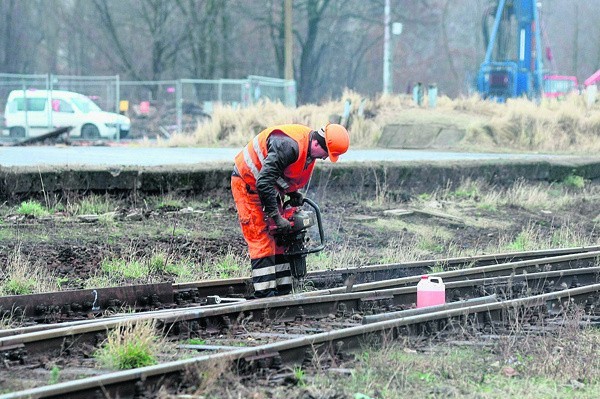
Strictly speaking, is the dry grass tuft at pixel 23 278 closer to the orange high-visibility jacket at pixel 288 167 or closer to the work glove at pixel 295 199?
the orange high-visibility jacket at pixel 288 167

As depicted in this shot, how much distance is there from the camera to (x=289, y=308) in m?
8.22

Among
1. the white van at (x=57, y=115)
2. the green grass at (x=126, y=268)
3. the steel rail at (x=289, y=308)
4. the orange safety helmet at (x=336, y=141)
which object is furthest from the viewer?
the white van at (x=57, y=115)

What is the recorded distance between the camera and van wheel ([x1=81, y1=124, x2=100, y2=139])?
33.9 metres

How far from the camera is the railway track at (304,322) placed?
6133 millimetres

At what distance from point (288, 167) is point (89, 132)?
26.5 meters

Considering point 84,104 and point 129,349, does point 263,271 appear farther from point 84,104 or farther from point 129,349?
point 84,104

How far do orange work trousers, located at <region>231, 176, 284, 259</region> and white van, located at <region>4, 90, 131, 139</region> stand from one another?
22872mm

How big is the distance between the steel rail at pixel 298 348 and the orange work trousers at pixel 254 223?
64.2 inches

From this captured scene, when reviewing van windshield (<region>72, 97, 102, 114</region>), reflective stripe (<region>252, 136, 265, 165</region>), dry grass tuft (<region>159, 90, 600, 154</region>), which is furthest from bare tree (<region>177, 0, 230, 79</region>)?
reflective stripe (<region>252, 136, 265, 165</region>)

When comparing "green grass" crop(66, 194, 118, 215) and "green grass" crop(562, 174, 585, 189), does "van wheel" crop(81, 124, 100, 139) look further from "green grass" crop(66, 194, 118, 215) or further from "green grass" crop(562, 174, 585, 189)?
"green grass" crop(66, 194, 118, 215)

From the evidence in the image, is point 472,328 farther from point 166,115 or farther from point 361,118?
point 166,115

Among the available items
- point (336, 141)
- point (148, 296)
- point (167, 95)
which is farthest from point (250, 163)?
point (167, 95)

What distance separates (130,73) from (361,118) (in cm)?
2812

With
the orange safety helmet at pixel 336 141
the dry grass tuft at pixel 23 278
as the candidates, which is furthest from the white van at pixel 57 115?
the orange safety helmet at pixel 336 141
